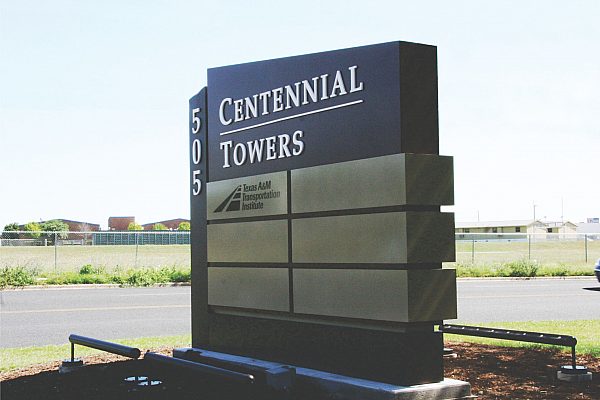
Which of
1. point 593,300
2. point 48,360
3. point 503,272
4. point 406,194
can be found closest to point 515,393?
point 406,194

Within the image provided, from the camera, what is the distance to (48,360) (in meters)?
10.1

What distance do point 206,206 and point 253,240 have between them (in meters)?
1.15

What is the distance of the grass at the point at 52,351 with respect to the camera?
10000mm

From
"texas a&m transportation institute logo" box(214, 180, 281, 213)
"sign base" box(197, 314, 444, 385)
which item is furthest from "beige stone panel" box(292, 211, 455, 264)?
"texas a&m transportation institute logo" box(214, 180, 281, 213)

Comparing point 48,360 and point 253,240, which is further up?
point 253,240

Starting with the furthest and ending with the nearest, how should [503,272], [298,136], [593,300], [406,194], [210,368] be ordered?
[503,272] < [593,300] < [298,136] < [210,368] < [406,194]

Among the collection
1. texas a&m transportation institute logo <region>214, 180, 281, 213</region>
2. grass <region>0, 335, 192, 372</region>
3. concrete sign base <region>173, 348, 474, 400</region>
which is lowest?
grass <region>0, 335, 192, 372</region>

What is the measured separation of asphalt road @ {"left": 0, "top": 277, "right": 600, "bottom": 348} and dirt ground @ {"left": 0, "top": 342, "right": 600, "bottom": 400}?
10.8 feet

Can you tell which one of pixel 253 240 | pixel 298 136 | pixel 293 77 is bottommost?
pixel 253 240

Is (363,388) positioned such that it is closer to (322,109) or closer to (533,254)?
(322,109)

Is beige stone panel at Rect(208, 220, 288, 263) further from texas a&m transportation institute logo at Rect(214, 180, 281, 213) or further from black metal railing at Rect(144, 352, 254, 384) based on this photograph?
black metal railing at Rect(144, 352, 254, 384)

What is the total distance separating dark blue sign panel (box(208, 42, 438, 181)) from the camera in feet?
22.9

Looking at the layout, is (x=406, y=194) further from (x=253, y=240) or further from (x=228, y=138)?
(x=228, y=138)

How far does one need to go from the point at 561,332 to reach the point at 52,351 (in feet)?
26.7
